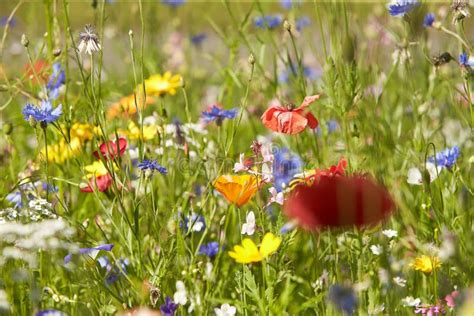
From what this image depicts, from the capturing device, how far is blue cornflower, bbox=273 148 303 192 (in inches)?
69.7

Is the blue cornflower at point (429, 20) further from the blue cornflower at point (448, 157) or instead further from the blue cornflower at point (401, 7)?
the blue cornflower at point (448, 157)

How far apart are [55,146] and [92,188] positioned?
1.69 feet

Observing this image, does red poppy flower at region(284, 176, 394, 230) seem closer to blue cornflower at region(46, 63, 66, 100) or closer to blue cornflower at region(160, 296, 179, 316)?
blue cornflower at region(160, 296, 179, 316)

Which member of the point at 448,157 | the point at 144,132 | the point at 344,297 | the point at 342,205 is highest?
the point at 144,132

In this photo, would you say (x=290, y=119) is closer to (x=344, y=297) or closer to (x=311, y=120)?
(x=311, y=120)

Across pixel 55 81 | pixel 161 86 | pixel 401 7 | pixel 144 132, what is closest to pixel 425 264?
pixel 401 7

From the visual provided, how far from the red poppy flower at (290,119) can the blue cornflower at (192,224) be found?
0.21m

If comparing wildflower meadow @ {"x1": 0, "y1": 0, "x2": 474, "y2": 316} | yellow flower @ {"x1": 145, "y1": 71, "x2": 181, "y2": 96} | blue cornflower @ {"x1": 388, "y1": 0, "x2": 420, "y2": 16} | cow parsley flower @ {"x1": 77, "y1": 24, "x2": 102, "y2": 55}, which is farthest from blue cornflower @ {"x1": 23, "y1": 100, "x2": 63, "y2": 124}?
blue cornflower @ {"x1": 388, "y1": 0, "x2": 420, "y2": 16}

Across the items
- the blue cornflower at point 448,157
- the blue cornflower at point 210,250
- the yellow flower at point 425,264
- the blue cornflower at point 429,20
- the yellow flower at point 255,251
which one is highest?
the blue cornflower at point 429,20

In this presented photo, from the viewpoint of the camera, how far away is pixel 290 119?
5.03ft

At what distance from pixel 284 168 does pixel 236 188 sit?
399 millimetres

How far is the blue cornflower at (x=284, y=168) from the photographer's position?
177cm

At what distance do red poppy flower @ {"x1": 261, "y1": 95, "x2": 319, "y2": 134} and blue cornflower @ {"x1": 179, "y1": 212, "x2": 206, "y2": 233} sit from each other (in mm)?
208

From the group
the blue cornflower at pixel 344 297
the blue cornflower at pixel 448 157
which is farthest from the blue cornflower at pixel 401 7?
the blue cornflower at pixel 344 297
